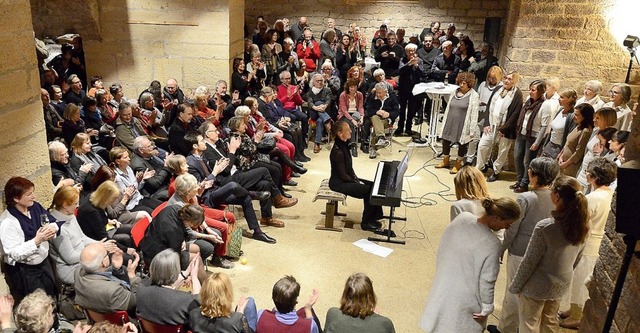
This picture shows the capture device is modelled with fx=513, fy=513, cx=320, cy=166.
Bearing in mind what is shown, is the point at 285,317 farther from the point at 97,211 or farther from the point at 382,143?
the point at 382,143

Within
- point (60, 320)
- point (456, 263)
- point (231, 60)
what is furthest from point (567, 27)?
point (60, 320)

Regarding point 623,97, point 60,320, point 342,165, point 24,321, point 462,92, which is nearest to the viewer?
point 24,321

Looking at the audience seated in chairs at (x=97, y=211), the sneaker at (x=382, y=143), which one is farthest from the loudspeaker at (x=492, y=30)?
the audience seated in chairs at (x=97, y=211)

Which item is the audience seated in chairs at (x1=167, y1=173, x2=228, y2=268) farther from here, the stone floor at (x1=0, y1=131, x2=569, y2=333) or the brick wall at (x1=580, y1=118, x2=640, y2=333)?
the brick wall at (x1=580, y1=118, x2=640, y2=333)

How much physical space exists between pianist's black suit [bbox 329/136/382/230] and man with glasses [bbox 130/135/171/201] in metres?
1.79

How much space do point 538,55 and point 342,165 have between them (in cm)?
392

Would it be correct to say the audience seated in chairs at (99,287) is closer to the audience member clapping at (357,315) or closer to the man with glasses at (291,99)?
the audience member clapping at (357,315)

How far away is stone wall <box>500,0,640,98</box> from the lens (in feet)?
23.9

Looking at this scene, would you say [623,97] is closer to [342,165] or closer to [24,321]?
[342,165]

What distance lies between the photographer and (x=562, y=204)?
3.21 m

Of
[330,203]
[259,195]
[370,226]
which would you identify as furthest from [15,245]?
[370,226]

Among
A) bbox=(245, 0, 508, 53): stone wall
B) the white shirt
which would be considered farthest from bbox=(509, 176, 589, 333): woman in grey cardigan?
bbox=(245, 0, 508, 53): stone wall

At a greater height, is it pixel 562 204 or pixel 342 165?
pixel 562 204

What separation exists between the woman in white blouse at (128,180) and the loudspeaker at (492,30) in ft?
29.0
